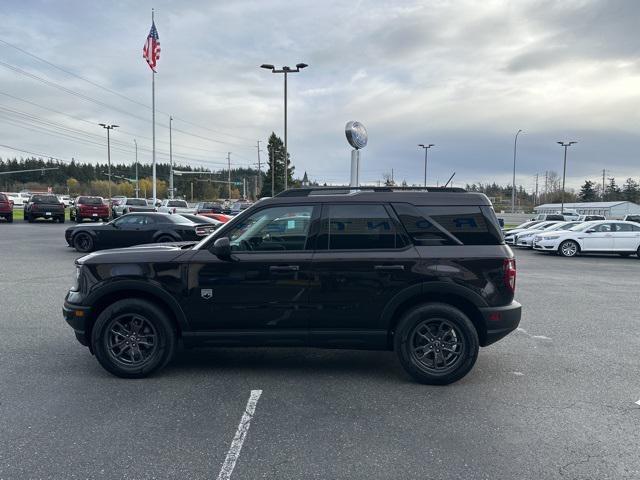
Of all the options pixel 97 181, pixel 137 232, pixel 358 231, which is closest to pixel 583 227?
pixel 137 232

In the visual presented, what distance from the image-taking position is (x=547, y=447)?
3406 mm

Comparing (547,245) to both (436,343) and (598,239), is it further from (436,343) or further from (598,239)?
(436,343)

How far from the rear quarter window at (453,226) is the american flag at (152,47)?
3745 cm

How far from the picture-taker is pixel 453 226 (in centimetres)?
465

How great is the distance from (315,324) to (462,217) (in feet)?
5.95

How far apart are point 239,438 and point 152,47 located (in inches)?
1547

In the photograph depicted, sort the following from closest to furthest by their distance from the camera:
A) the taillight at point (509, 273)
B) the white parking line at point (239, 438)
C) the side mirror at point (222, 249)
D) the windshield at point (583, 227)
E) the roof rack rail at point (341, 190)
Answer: the white parking line at point (239, 438), the side mirror at point (222, 249), the taillight at point (509, 273), the roof rack rail at point (341, 190), the windshield at point (583, 227)

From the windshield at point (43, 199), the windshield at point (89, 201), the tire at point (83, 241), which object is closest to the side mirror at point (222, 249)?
the tire at point (83, 241)

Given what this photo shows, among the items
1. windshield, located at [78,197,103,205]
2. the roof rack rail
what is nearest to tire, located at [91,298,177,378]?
the roof rack rail

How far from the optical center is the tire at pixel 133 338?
4.62m

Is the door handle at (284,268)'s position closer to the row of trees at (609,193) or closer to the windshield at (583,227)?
the windshield at (583,227)

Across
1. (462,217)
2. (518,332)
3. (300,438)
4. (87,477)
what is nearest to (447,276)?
(462,217)

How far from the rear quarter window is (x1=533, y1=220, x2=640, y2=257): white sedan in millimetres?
16251

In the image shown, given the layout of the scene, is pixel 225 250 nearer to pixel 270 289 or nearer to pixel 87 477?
pixel 270 289
